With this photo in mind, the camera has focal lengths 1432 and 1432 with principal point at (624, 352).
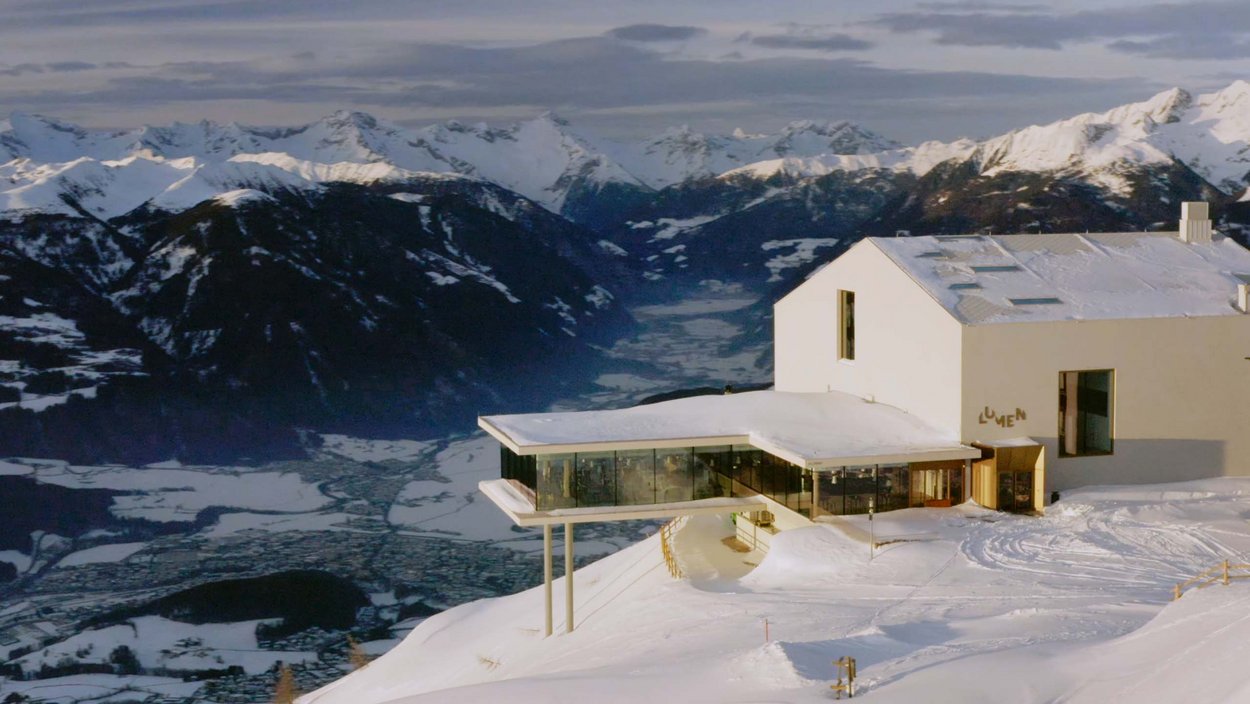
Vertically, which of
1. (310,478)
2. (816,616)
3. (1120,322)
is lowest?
(310,478)

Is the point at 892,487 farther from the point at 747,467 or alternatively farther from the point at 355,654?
the point at 355,654

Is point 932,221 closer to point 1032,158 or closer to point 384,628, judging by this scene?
point 1032,158

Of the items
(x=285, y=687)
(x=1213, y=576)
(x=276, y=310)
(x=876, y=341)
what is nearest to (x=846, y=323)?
(x=876, y=341)

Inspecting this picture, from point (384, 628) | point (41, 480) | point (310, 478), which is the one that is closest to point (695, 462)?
point (384, 628)

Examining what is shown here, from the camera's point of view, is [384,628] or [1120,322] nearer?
[1120,322]

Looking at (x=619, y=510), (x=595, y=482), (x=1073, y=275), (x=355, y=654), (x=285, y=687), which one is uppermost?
(x=1073, y=275)

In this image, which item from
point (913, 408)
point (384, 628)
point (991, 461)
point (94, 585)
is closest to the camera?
point (991, 461)

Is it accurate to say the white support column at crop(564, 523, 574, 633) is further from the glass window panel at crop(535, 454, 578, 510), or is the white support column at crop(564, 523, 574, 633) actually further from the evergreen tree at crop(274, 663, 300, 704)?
the evergreen tree at crop(274, 663, 300, 704)

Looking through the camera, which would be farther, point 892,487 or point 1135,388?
point 1135,388
